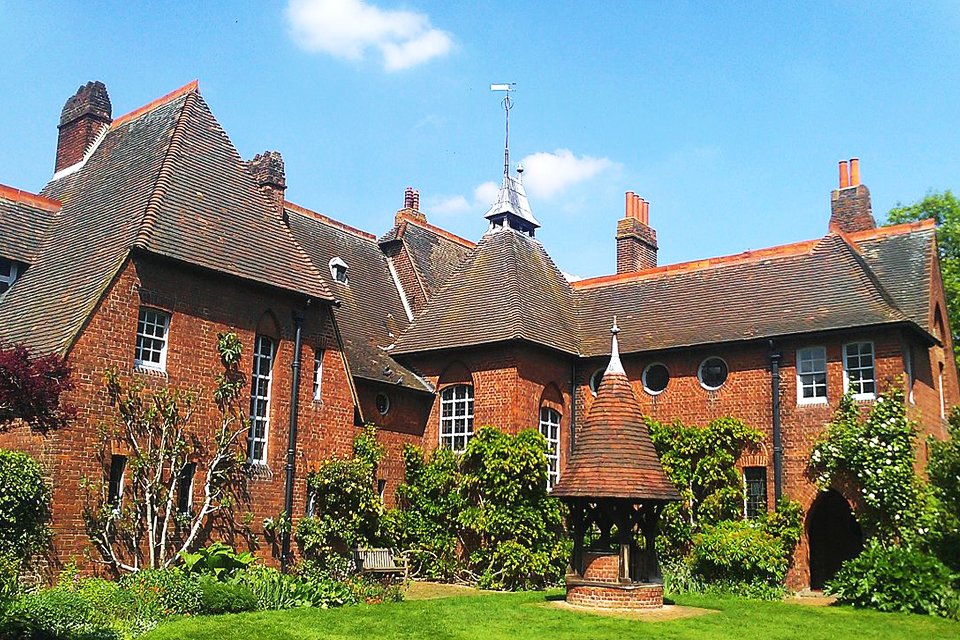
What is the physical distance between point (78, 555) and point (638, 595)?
10.1 m

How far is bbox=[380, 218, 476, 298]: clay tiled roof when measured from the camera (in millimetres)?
30297

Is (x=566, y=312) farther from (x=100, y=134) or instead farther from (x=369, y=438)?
(x=100, y=134)

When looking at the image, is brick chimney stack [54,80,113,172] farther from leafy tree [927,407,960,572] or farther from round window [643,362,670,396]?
leafy tree [927,407,960,572]

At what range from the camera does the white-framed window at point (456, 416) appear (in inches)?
989

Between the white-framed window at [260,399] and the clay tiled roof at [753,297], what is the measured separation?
30.9ft

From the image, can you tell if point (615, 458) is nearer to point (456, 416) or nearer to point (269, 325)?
point (456, 416)

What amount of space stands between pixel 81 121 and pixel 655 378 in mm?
16636

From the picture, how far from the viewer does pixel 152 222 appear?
18812 mm

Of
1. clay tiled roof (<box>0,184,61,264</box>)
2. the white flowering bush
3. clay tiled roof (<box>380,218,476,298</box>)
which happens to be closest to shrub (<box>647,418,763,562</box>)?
the white flowering bush

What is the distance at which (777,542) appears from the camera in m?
22.2

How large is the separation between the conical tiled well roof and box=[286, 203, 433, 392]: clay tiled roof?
723cm

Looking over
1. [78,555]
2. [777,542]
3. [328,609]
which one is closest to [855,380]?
[777,542]

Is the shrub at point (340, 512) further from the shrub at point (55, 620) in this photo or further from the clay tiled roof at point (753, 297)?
the clay tiled roof at point (753, 297)

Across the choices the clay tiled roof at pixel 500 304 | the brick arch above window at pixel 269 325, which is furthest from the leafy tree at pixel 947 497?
the brick arch above window at pixel 269 325
